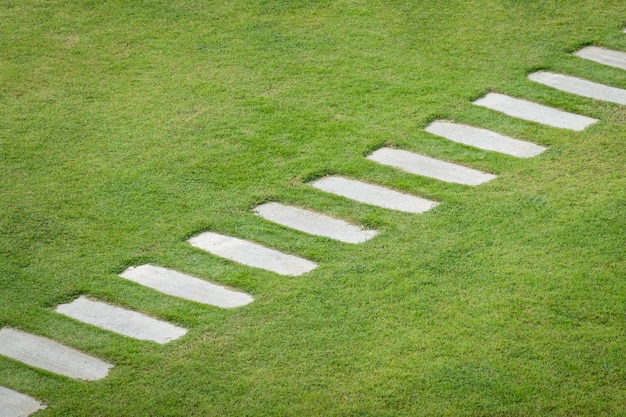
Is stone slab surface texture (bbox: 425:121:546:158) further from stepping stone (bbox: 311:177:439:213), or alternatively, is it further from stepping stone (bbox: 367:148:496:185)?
stepping stone (bbox: 311:177:439:213)

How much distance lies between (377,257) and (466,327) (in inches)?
55.0

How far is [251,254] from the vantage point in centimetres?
1011

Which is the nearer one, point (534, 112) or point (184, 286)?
point (184, 286)

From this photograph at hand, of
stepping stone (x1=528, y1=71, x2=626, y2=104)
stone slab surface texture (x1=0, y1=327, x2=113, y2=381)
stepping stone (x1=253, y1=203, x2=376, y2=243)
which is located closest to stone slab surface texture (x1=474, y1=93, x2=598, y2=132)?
stepping stone (x1=528, y1=71, x2=626, y2=104)

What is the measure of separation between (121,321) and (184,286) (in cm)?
73

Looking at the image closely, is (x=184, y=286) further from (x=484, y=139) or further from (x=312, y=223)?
(x=484, y=139)

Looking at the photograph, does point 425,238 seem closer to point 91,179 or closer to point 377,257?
point 377,257

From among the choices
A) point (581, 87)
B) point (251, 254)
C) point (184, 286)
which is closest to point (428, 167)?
point (251, 254)

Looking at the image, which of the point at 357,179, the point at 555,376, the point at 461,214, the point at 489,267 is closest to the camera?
the point at 555,376

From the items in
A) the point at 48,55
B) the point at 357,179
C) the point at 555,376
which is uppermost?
the point at 48,55

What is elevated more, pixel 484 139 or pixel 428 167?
pixel 484 139

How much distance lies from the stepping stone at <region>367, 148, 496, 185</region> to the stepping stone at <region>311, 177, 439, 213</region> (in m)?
0.50

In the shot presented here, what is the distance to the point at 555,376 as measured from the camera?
27.2 feet

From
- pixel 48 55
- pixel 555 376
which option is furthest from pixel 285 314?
pixel 48 55
